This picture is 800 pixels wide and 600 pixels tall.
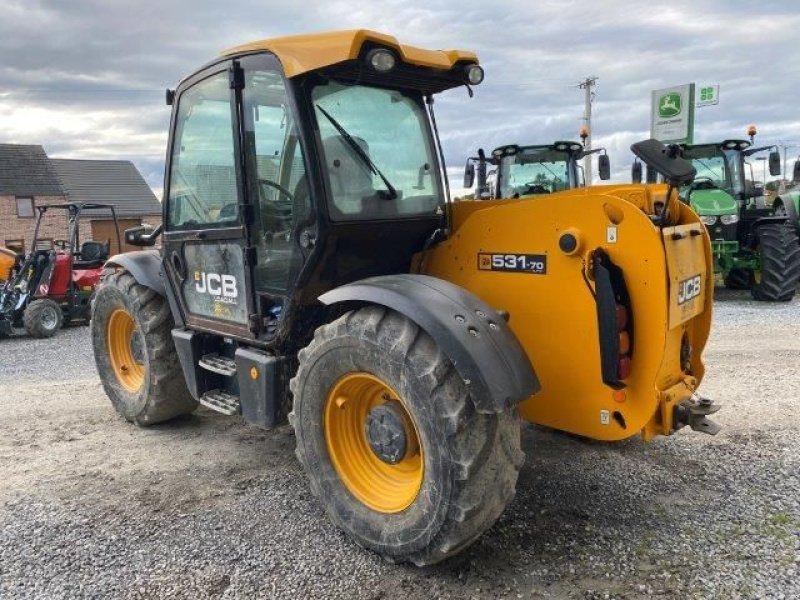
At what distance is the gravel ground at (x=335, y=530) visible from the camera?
2.90 m

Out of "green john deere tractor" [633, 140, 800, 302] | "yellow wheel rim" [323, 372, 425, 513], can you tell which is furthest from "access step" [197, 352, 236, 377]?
"green john deere tractor" [633, 140, 800, 302]

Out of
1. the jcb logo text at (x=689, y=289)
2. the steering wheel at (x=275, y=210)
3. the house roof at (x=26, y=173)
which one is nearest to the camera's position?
the jcb logo text at (x=689, y=289)

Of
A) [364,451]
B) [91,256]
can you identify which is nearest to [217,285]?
[364,451]

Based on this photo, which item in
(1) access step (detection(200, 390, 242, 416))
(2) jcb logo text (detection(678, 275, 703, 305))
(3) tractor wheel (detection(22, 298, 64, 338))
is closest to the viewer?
(2) jcb logo text (detection(678, 275, 703, 305))

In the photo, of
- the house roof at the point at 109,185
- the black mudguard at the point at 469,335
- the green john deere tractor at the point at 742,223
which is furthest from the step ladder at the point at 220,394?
the house roof at the point at 109,185

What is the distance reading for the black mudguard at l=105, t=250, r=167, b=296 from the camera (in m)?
4.76

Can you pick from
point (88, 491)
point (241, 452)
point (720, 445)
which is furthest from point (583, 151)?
point (88, 491)

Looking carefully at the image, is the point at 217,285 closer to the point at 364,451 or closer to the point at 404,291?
the point at 364,451

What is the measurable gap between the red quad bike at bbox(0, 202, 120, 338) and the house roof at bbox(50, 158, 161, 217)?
2646cm

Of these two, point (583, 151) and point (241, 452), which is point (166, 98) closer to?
point (241, 452)

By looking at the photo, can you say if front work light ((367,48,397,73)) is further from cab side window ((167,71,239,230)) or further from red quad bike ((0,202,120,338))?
red quad bike ((0,202,120,338))

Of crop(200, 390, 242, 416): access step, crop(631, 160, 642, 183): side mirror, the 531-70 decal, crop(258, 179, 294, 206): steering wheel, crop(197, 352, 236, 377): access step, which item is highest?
crop(631, 160, 642, 183): side mirror

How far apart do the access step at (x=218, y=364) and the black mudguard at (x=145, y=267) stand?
0.70 m

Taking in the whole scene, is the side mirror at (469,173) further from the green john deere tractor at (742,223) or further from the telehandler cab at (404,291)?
the telehandler cab at (404,291)
